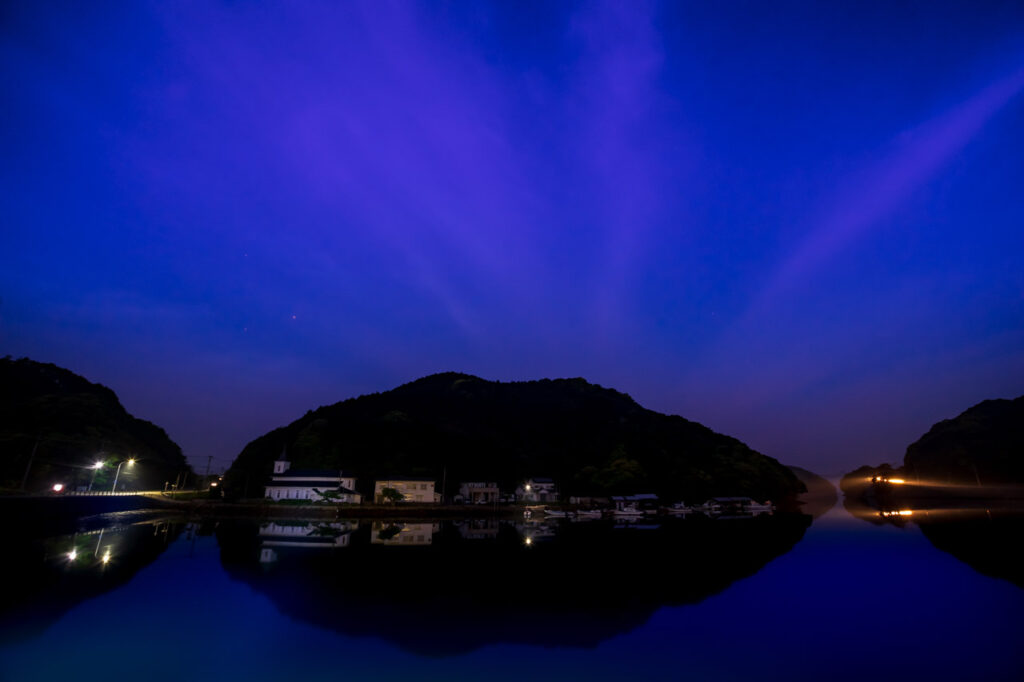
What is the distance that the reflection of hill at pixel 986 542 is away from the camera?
29.8m

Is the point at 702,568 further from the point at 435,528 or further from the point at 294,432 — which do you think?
the point at 294,432

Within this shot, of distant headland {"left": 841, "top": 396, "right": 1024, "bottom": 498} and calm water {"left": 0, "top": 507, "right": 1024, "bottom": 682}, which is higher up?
distant headland {"left": 841, "top": 396, "right": 1024, "bottom": 498}

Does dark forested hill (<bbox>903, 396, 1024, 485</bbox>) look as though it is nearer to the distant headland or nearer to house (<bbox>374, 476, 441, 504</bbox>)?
the distant headland

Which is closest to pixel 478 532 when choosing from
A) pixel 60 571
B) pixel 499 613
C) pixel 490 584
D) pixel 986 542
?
pixel 490 584

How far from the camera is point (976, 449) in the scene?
120 metres

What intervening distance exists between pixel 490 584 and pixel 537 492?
79028 mm

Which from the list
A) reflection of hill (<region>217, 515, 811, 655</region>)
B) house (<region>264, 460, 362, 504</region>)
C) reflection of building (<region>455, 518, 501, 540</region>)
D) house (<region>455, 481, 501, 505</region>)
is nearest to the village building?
house (<region>455, 481, 501, 505</region>)

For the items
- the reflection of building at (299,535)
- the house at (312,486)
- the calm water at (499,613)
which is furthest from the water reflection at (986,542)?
the house at (312,486)

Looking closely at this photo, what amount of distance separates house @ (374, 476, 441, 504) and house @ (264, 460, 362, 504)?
13.5ft

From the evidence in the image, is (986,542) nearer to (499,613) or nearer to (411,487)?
(499,613)

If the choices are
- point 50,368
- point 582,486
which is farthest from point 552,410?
point 50,368

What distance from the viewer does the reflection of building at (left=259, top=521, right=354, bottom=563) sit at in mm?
37562

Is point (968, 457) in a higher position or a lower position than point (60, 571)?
higher

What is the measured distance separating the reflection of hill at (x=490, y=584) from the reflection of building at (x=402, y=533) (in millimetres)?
1806
